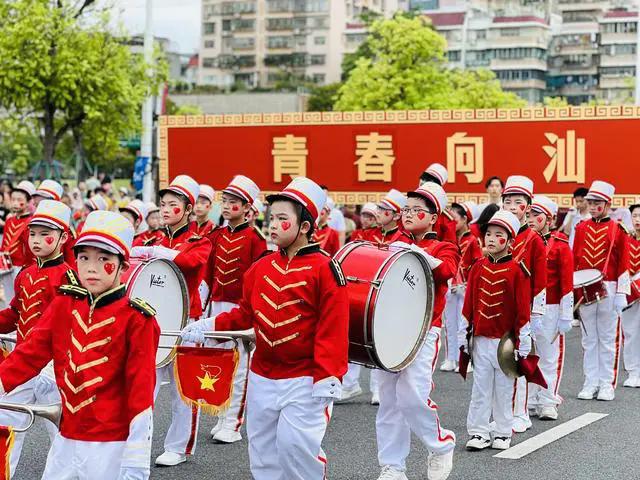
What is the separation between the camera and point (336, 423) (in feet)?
34.6

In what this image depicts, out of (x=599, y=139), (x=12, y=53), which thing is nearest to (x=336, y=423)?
(x=599, y=139)

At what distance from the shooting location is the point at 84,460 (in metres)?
5.63

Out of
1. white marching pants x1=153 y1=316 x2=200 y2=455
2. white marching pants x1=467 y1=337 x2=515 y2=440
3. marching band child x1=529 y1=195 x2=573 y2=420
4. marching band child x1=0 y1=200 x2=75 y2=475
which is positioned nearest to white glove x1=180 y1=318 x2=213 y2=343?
marching band child x1=0 y1=200 x2=75 y2=475

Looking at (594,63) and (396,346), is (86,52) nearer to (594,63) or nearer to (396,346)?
(396,346)

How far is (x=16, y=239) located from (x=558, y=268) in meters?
5.76

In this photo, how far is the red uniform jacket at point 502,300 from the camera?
30.5 feet

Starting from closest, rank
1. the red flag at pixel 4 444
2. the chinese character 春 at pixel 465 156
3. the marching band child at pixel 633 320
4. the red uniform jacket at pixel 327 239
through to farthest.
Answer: the red flag at pixel 4 444 < the marching band child at pixel 633 320 < the red uniform jacket at pixel 327 239 < the chinese character 春 at pixel 465 156

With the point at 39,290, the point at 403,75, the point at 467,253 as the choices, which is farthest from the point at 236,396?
the point at 403,75

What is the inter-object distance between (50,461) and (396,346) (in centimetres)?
280

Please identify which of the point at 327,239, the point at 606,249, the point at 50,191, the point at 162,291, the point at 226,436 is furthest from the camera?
the point at 327,239

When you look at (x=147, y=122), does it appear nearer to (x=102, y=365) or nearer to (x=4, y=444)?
(x=102, y=365)

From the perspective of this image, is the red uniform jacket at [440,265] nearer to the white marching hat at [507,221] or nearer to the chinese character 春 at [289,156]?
the white marching hat at [507,221]

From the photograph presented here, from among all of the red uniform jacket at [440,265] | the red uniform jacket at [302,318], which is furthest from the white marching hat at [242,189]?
the red uniform jacket at [302,318]

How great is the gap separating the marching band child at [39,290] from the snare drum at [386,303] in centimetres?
180
